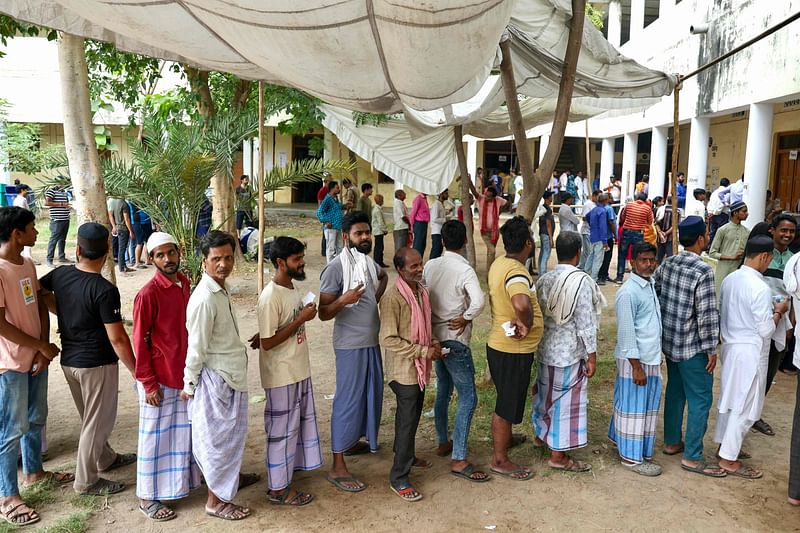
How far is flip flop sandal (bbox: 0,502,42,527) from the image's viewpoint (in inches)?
129

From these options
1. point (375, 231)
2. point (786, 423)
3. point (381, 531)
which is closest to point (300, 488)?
point (381, 531)

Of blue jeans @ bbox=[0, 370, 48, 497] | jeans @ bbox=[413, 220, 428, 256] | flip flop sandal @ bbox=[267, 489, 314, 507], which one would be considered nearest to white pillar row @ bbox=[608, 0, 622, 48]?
jeans @ bbox=[413, 220, 428, 256]

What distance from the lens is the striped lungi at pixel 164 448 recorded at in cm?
338

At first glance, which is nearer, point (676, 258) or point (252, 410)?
point (676, 258)

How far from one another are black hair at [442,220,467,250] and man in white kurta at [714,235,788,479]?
1665 millimetres

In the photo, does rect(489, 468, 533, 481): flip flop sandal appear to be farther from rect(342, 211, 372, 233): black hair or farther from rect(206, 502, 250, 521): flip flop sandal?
rect(342, 211, 372, 233): black hair

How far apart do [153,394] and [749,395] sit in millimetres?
3482

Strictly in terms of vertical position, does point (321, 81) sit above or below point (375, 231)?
above

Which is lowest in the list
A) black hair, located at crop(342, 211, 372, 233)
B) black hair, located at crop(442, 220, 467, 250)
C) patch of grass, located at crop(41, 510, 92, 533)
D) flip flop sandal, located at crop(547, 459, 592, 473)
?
patch of grass, located at crop(41, 510, 92, 533)

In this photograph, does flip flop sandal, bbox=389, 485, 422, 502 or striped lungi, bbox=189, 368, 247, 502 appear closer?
striped lungi, bbox=189, 368, 247, 502

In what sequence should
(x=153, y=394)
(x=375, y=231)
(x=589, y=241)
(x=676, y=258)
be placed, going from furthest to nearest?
(x=375, y=231) < (x=589, y=241) < (x=676, y=258) < (x=153, y=394)

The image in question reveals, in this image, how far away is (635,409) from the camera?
3984 millimetres

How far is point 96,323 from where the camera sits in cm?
352

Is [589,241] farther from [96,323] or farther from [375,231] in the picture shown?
[96,323]
